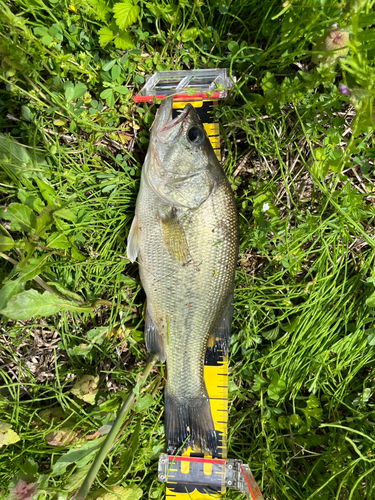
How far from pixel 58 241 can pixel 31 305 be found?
0.42 metres

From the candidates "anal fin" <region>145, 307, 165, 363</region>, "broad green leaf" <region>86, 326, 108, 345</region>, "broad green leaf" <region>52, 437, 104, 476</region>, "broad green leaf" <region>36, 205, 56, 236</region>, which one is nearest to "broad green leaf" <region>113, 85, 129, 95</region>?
"broad green leaf" <region>36, 205, 56, 236</region>

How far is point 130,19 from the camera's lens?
195cm

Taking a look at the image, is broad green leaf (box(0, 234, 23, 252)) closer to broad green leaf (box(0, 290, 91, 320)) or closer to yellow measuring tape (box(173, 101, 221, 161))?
broad green leaf (box(0, 290, 91, 320))

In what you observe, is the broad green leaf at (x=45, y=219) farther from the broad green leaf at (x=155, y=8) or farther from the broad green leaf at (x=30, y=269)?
the broad green leaf at (x=155, y=8)

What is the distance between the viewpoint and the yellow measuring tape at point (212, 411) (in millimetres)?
2219

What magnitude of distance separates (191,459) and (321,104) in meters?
2.65

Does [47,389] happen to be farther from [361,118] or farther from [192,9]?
[192,9]

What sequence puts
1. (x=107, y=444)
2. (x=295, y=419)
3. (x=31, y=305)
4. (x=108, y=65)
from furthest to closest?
(x=295, y=419), (x=108, y=65), (x=31, y=305), (x=107, y=444)

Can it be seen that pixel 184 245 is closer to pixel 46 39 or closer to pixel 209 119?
pixel 209 119

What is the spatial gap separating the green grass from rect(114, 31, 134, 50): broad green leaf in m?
0.01

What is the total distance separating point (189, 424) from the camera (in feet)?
7.25

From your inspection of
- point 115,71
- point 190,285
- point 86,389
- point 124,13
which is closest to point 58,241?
point 190,285

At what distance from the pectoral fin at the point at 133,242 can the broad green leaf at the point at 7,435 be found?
1319 mm

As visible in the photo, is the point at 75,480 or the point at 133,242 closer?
the point at 75,480
